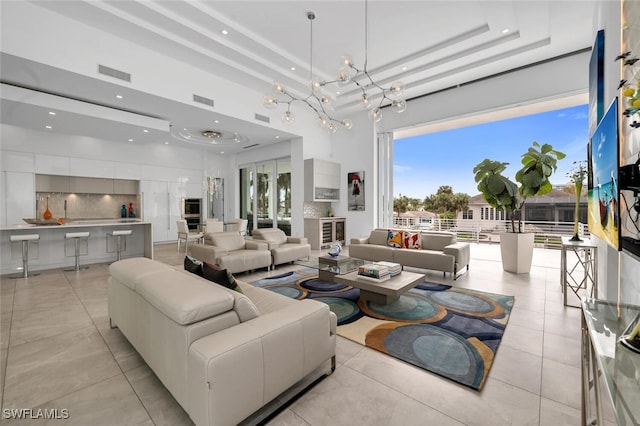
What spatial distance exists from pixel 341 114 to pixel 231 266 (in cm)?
559

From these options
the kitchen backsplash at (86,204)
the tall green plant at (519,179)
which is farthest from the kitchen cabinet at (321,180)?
the kitchen backsplash at (86,204)

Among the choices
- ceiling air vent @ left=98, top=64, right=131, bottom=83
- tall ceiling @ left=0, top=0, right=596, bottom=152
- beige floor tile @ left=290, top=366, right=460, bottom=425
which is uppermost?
tall ceiling @ left=0, top=0, right=596, bottom=152

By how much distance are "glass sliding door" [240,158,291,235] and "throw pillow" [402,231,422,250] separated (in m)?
4.21

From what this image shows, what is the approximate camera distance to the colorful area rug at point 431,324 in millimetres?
2127

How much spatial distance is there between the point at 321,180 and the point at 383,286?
512 cm

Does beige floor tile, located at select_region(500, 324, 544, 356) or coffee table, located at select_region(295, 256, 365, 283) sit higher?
coffee table, located at select_region(295, 256, 365, 283)

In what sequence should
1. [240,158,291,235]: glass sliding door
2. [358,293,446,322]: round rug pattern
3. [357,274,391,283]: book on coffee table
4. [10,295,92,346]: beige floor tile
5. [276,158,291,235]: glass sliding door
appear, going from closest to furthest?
[10,295,92,346]: beige floor tile → [358,293,446,322]: round rug pattern → [357,274,391,283]: book on coffee table → [276,158,291,235]: glass sliding door → [240,158,291,235]: glass sliding door

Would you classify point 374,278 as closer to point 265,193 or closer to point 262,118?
point 262,118

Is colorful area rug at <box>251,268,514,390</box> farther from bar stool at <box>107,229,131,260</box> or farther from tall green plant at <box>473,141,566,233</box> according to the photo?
bar stool at <box>107,229,131,260</box>

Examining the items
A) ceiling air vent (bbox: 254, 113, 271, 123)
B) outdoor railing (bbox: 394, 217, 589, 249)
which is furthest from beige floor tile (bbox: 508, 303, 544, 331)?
ceiling air vent (bbox: 254, 113, 271, 123)

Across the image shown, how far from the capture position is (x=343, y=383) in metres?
1.88

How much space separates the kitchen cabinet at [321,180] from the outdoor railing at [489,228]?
2208 millimetres

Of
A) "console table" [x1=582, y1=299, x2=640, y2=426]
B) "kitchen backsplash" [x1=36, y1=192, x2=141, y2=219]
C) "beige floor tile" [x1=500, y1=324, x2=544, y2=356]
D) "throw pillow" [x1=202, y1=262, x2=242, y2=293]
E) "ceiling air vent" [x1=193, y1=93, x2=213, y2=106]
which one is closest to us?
"console table" [x1=582, y1=299, x2=640, y2=426]

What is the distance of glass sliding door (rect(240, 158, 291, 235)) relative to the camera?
28.1ft
